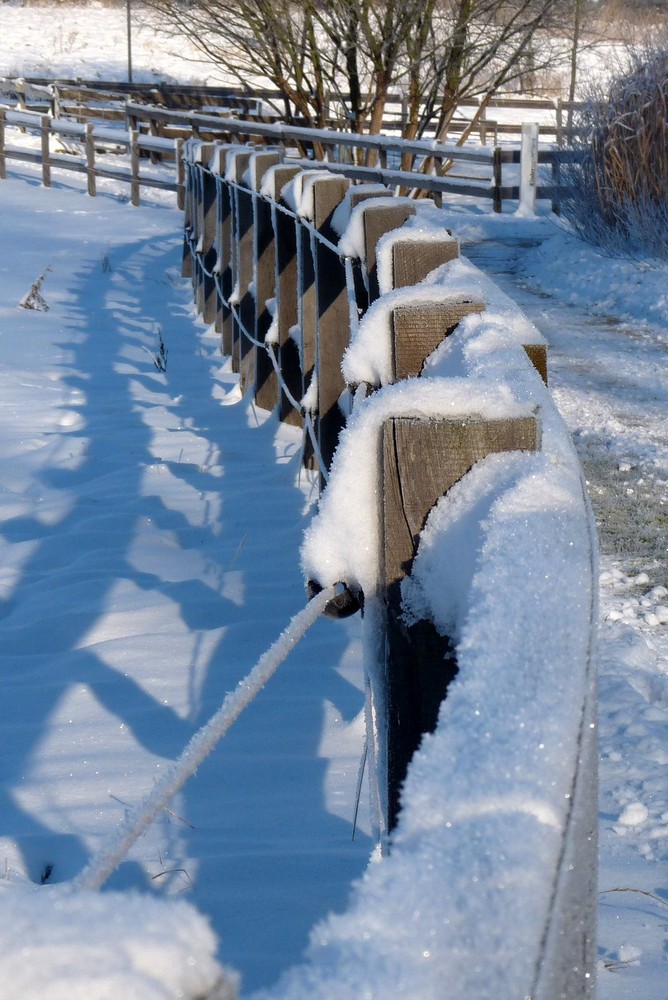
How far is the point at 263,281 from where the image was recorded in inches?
241

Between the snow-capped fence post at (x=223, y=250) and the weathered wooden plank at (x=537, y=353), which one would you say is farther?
the snow-capped fence post at (x=223, y=250)

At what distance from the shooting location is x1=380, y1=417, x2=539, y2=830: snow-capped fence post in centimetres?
132

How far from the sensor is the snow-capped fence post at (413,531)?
1324 millimetres

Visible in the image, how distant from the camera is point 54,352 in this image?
7.93 meters

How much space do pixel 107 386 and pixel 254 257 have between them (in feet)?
4.61

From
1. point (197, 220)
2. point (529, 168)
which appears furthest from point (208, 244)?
point (529, 168)

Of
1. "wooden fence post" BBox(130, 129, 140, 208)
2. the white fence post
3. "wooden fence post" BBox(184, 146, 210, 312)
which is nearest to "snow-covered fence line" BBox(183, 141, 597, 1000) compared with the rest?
"wooden fence post" BBox(184, 146, 210, 312)

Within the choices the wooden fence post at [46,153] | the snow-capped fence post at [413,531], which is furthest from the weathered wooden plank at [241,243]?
the wooden fence post at [46,153]

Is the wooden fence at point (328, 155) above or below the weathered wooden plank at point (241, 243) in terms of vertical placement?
above

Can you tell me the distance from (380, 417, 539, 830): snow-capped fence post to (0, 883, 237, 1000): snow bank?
0.66 meters

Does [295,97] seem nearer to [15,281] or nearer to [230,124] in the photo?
[230,124]

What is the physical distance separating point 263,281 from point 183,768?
5.13 m

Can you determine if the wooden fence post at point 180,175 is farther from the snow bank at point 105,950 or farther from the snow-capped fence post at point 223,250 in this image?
the snow bank at point 105,950

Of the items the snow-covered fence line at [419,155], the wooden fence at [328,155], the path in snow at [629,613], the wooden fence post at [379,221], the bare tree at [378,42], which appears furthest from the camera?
the bare tree at [378,42]
